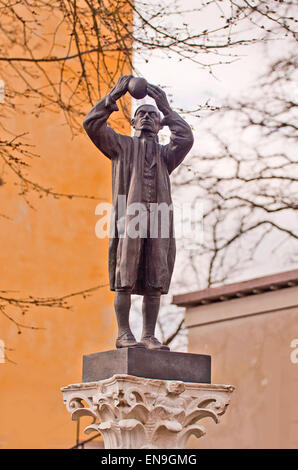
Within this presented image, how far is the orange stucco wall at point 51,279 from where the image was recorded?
11062 millimetres

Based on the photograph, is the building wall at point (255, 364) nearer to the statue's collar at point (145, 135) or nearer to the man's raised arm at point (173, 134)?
the man's raised arm at point (173, 134)

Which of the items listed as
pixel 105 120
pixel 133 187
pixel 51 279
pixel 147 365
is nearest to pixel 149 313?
pixel 147 365

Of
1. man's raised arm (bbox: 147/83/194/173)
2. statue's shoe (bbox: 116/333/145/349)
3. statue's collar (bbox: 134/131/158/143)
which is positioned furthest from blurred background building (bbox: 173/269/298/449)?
statue's shoe (bbox: 116/333/145/349)

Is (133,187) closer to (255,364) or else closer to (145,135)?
(145,135)

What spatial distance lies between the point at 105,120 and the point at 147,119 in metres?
0.26

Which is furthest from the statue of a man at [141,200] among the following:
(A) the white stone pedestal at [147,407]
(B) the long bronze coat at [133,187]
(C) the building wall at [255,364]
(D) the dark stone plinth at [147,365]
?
(C) the building wall at [255,364]

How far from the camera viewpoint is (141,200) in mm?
5242

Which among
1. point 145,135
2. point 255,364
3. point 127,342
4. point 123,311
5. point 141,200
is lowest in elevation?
point 127,342

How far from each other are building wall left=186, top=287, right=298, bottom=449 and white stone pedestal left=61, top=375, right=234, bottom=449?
6396 millimetres

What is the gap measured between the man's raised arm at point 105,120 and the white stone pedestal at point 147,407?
1.44 metres

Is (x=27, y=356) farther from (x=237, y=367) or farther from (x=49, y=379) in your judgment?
(x=237, y=367)

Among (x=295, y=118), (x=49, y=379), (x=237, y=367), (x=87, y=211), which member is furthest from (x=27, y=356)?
(x=295, y=118)

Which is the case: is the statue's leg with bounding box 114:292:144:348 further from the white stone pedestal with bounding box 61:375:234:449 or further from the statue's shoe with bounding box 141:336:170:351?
the white stone pedestal with bounding box 61:375:234:449

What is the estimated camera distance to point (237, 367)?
1230cm
